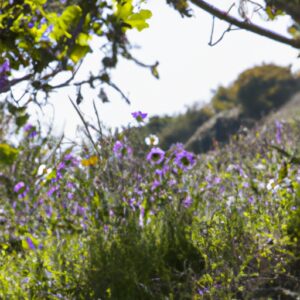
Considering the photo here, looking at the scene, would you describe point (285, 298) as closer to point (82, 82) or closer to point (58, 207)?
point (82, 82)

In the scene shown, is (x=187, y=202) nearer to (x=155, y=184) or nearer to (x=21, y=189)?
(x=155, y=184)

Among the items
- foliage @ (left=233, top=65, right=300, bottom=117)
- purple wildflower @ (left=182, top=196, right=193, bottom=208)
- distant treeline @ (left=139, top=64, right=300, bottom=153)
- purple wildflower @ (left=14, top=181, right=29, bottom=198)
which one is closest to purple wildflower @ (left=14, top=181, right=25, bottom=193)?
purple wildflower @ (left=14, top=181, right=29, bottom=198)

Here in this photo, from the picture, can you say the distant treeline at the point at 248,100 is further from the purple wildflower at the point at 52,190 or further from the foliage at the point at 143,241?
the foliage at the point at 143,241

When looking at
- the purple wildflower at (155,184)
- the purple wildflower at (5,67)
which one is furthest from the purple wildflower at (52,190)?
the purple wildflower at (5,67)

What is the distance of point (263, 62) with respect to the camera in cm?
2653

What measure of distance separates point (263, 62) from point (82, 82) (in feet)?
82.1

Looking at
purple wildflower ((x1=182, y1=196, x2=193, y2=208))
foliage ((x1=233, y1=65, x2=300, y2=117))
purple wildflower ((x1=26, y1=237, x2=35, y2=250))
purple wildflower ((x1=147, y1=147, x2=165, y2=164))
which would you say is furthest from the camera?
foliage ((x1=233, y1=65, x2=300, y2=117))

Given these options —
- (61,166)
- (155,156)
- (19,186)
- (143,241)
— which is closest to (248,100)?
(155,156)

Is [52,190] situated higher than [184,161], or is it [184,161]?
[184,161]

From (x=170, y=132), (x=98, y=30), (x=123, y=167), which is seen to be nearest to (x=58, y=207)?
(x=123, y=167)

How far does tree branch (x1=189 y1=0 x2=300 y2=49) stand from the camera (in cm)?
215

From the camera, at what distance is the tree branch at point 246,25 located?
215 centimetres

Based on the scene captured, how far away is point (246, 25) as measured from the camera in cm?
217

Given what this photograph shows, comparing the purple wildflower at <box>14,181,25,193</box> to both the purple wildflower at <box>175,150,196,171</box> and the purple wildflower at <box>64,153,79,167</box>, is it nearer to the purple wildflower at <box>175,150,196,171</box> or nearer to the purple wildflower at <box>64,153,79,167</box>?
the purple wildflower at <box>64,153,79,167</box>
